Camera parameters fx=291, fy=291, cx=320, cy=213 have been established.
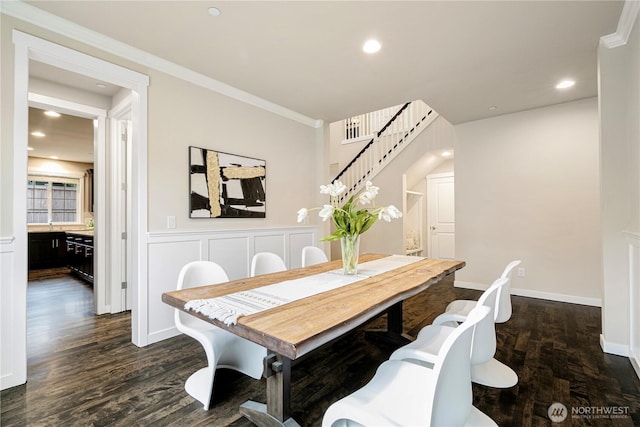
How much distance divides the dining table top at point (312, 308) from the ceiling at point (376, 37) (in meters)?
1.91

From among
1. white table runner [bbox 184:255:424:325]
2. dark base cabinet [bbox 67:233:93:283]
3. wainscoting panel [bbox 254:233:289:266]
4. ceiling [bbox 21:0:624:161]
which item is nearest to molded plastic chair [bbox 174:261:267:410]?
white table runner [bbox 184:255:424:325]

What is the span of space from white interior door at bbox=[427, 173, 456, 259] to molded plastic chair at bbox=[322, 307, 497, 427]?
20.6 ft

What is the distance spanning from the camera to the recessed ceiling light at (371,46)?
246 cm

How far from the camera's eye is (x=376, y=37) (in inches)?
94.3

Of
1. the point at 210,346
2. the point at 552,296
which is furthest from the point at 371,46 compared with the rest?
the point at 552,296

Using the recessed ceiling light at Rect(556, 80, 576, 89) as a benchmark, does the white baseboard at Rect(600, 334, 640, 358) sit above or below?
below

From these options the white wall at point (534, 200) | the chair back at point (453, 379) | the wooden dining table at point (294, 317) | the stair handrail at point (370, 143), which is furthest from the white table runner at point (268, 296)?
the stair handrail at point (370, 143)

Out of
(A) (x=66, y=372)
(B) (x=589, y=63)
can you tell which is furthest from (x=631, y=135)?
(A) (x=66, y=372)

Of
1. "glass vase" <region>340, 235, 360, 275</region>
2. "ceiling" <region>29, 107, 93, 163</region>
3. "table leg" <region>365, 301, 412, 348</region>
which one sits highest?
"ceiling" <region>29, 107, 93, 163</region>

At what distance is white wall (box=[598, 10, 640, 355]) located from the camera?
236 cm

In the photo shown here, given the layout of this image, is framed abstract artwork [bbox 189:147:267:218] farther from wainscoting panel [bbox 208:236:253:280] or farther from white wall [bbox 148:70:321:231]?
wainscoting panel [bbox 208:236:253:280]

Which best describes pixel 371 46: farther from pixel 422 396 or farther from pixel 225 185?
pixel 422 396

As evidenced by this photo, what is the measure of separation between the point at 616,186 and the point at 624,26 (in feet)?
4.03

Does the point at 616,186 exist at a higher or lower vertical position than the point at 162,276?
higher
